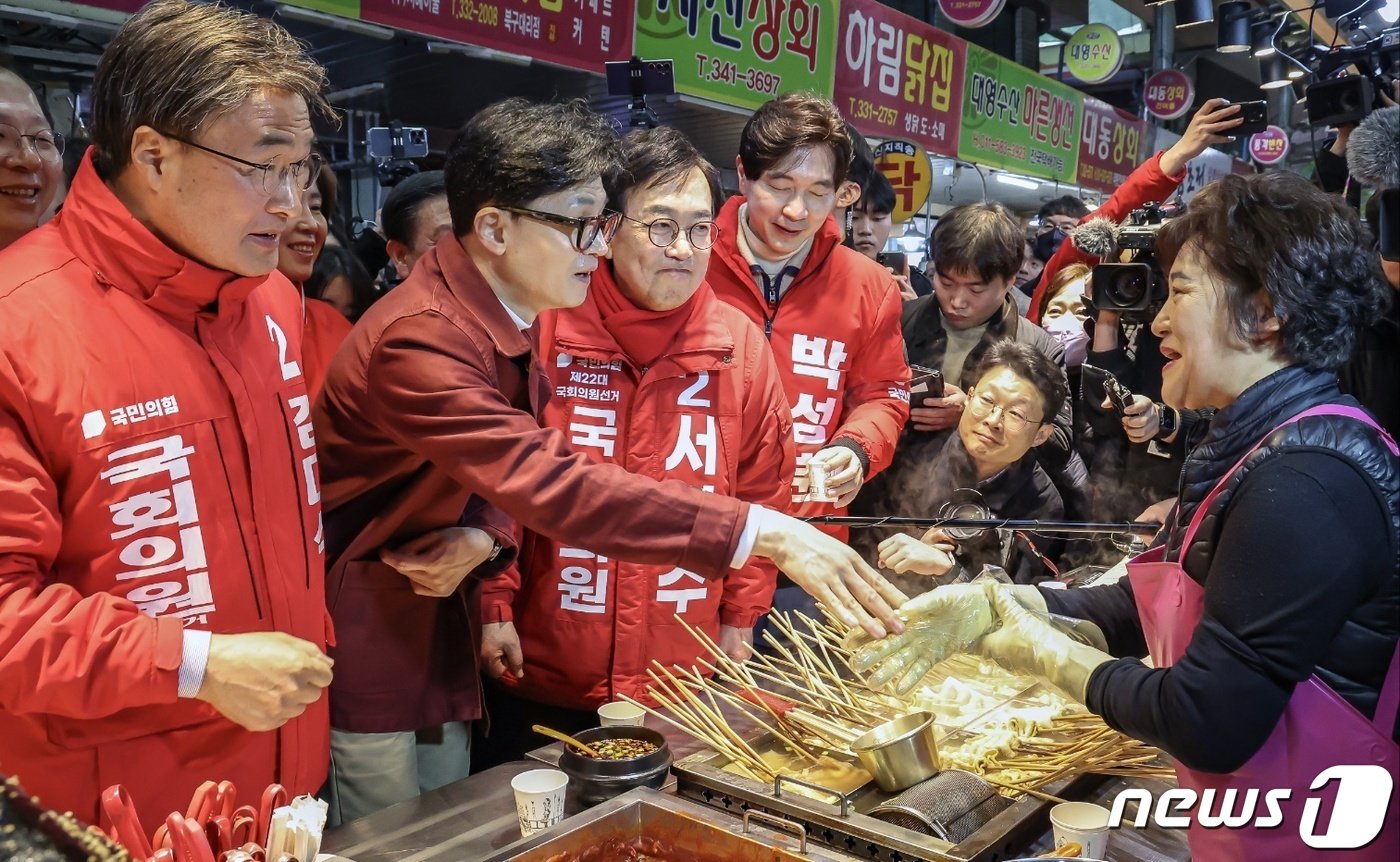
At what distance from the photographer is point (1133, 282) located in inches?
93.6

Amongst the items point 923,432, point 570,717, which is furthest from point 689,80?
point 570,717

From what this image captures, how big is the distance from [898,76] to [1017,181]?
390 centimetres

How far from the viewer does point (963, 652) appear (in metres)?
1.91

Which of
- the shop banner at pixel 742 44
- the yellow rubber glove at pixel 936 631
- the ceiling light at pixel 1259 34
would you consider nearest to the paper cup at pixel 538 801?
the yellow rubber glove at pixel 936 631

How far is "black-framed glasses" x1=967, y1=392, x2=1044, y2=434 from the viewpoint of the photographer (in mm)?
2887

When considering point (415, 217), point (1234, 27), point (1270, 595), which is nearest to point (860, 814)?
point (1270, 595)

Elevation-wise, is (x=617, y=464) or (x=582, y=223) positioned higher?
(x=582, y=223)

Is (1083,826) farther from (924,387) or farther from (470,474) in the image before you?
(924,387)

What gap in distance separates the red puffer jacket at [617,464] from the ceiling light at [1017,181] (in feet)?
26.5

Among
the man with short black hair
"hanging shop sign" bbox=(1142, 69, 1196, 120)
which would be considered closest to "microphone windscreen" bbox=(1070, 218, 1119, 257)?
the man with short black hair

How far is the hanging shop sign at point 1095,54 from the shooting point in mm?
9406

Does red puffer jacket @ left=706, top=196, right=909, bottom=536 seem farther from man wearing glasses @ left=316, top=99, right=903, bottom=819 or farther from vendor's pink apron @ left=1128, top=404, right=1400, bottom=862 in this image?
vendor's pink apron @ left=1128, top=404, right=1400, bottom=862

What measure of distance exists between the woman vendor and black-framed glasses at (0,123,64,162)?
202 centimetres

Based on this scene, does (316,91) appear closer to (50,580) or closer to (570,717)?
(50,580)
